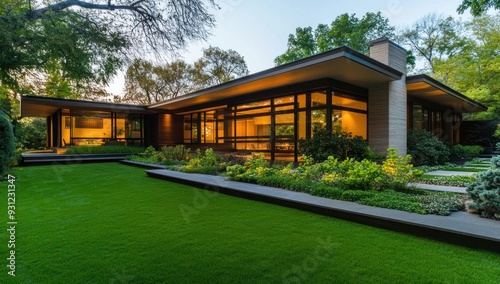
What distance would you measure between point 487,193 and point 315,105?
658 cm

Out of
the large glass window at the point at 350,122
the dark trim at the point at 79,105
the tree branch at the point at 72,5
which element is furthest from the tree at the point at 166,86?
the large glass window at the point at 350,122

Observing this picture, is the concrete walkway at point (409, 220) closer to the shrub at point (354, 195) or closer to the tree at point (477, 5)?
the shrub at point (354, 195)

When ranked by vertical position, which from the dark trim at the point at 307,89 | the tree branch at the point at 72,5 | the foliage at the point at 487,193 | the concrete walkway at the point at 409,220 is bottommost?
the concrete walkway at the point at 409,220

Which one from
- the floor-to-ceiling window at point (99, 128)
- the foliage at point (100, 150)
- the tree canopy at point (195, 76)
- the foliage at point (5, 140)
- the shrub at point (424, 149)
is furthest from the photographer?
the tree canopy at point (195, 76)

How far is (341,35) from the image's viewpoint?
1044 inches

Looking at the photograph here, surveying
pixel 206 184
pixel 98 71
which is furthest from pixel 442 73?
pixel 98 71

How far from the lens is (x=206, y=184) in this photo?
6324mm

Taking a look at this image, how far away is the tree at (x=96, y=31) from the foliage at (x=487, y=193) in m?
6.21

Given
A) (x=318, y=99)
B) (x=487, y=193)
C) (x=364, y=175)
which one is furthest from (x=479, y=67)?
(x=487, y=193)

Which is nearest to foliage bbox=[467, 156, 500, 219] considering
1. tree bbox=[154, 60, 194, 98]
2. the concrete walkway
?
the concrete walkway

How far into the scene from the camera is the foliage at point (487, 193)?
3.39m

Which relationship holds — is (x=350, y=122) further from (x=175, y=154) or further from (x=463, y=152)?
(x=463, y=152)

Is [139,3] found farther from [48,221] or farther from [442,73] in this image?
[442,73]

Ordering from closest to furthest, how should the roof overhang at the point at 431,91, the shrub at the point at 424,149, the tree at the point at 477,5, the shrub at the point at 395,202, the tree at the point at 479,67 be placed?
the shrub at the point at 395,202 < the tree at the point at 477,5 < the roof overhang at the point at 431,91 < the shrub at the point at 424,149 < the tree at the point at 479,67
